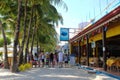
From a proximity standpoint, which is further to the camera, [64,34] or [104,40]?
[64,34]

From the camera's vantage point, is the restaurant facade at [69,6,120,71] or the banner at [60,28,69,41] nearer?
the restaurant facade at [69,6,120,71]

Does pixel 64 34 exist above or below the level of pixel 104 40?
above

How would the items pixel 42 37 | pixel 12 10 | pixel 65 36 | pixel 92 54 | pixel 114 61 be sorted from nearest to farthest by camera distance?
1. pixel 114 61
2. pixel 12 10
3. pixel 92 54
4. pixel 65 36
5. pixel 42 37

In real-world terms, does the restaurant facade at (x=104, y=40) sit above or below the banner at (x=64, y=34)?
below

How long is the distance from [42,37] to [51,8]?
19.3 m

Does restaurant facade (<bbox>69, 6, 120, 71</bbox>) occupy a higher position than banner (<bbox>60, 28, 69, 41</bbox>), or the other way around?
banner (<bbox>60, 28, 69, 41</bbox>)

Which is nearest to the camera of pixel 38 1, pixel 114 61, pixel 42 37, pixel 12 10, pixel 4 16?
pixel 114 61

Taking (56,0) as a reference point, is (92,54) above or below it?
below

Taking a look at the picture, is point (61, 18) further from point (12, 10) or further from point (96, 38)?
point (96, 38)

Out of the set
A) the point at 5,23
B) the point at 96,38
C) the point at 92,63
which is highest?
the point at 5,23

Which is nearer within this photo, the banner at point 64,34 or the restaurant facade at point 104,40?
the restaurant facade at point 104,40

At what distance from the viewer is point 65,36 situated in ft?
145

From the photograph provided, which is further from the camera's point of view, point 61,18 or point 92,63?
point 61,18

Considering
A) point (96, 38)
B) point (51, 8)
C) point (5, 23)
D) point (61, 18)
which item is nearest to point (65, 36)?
point (61, 18)
